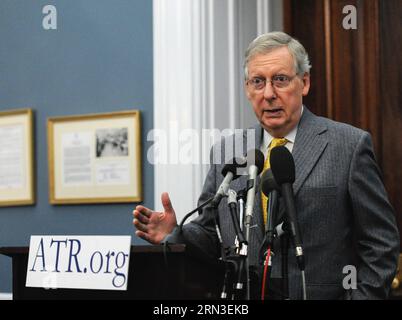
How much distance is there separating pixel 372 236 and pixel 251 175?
68cm

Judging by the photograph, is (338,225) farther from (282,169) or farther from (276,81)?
(282,169)

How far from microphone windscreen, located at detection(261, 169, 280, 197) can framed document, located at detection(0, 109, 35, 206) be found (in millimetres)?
2233

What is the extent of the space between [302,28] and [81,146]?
3.98 feet

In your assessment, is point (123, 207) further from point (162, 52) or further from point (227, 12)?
point (227, 12)

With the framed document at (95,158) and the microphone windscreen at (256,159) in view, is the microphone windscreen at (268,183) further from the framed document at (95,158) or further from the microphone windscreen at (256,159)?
the framed document at (95,158)

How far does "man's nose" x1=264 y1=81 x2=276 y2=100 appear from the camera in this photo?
A: 2598mm

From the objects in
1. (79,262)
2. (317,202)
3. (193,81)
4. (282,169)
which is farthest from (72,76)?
(282,169)

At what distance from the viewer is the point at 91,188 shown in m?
3.82

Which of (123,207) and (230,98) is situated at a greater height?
(230,98)

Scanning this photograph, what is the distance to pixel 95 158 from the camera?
12.5 feet

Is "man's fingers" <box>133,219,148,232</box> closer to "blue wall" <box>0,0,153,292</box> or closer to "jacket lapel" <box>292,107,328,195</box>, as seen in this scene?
"jacket lapel" <box>292,107,328,195</box>
